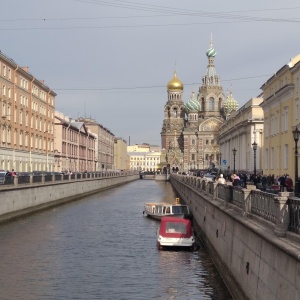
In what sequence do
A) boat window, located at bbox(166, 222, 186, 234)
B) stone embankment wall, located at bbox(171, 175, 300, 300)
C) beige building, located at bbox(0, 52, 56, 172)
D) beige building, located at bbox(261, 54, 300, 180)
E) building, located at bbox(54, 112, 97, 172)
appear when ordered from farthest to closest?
building, located at bbox(54, 112, 97, 172) → beige building, located at bbox(0, 52, 56, 172) → beige building, located at bbox(261, 54, 300, 180) → boat window, located at bbox(166, 222, 186, 234) → stone embankment wall, located at bbox(171, 175, 300, 300)

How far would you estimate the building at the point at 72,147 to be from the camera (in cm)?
10300

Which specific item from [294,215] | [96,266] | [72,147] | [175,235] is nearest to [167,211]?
[175,235]

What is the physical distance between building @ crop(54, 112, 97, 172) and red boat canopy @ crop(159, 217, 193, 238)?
69.5 m

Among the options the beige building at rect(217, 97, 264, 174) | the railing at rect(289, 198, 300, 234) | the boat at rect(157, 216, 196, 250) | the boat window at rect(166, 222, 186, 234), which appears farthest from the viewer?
the beige building at rect(217, 97, 264, 174)

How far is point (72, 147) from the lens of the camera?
115812 mm

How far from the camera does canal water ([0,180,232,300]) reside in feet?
68.1

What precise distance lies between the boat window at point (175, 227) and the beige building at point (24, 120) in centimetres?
3302

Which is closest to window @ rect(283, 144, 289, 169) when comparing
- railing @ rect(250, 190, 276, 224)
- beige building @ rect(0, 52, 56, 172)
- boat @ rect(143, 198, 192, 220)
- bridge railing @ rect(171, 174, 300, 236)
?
boat @ rect(143, 198, 192, 220)

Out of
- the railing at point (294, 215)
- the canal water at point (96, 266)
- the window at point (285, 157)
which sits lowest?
the canal water at point (96, 266)

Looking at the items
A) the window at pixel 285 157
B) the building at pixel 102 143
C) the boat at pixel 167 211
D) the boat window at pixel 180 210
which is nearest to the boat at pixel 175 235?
the boat at pixel 167 211

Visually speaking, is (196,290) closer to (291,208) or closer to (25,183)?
(291,208)

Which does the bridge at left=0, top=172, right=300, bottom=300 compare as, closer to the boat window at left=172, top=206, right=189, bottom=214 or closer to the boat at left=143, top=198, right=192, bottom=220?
the boat at left=143, top=198, right=192, bottom=220

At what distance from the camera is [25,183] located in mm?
48219

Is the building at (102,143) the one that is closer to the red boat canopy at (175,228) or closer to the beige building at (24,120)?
the beige building at (24,120)
